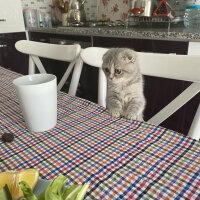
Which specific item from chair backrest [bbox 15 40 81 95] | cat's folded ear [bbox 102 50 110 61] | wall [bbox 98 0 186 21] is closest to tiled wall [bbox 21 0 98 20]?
wall [bbox 98 0 186 21]

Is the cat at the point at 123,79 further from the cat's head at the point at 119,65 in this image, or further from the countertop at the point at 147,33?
the countertop at the point at 147,33

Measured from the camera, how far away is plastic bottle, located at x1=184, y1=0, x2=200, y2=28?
4.62 ft

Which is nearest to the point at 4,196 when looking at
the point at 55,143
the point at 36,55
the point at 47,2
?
the point at 55,143

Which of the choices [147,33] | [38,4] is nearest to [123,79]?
[147,33]

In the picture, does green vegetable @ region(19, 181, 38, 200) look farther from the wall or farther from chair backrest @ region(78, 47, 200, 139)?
the wall

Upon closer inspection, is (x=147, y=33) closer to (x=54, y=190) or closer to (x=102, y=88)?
(x=102, y=88)

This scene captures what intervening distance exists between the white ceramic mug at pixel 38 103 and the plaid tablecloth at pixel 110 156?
0.02 m

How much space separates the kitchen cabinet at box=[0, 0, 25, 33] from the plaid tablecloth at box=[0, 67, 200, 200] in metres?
2.01

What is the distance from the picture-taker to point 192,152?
38 centimetres

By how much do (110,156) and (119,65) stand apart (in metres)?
0.49

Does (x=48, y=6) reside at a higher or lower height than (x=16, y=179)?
higher

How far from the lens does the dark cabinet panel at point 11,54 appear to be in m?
2.24

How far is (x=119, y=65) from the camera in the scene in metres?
0.81

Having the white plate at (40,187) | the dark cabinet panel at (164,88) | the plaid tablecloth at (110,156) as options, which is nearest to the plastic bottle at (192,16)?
the dark cabinet panel at (164,88)
